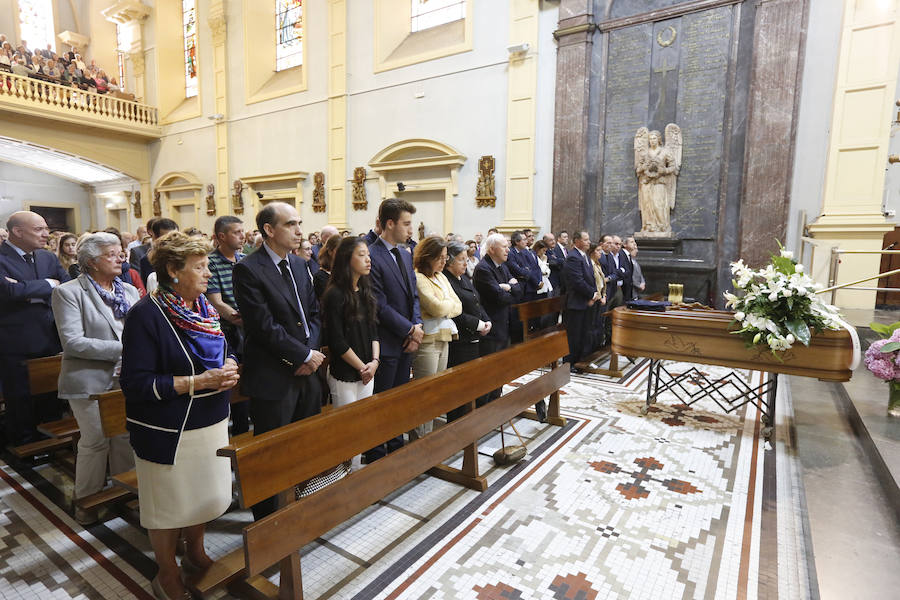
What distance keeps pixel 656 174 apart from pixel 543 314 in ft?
12.1

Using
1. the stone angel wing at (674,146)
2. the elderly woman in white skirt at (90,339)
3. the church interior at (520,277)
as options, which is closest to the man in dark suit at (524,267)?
the church interior at (520,277)

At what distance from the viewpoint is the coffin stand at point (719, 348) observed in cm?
318

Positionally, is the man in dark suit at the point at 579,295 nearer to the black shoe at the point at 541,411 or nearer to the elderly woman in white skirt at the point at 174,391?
the black shoe at the point at 541,411

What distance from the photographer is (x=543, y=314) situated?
5375mm

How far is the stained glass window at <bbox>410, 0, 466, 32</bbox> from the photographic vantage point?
9.58m

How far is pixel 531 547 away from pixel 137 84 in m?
17.8

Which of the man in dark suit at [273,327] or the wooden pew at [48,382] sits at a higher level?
the man in dark suit at [273,327]

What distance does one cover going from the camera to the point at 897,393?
3.17m

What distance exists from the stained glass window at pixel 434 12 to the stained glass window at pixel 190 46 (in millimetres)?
7279

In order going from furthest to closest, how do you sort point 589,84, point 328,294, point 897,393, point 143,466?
point 589,84
point 897,393
point 328,294
point 143,466

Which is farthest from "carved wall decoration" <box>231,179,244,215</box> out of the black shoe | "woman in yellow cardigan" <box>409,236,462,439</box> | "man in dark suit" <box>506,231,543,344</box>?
the black shoe

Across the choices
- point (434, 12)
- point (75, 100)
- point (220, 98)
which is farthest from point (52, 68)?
point (434, 12)

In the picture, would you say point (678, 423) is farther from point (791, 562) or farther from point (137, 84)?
point (137, 84)

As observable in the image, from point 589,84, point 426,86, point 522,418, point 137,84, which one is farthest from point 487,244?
point 137,84
